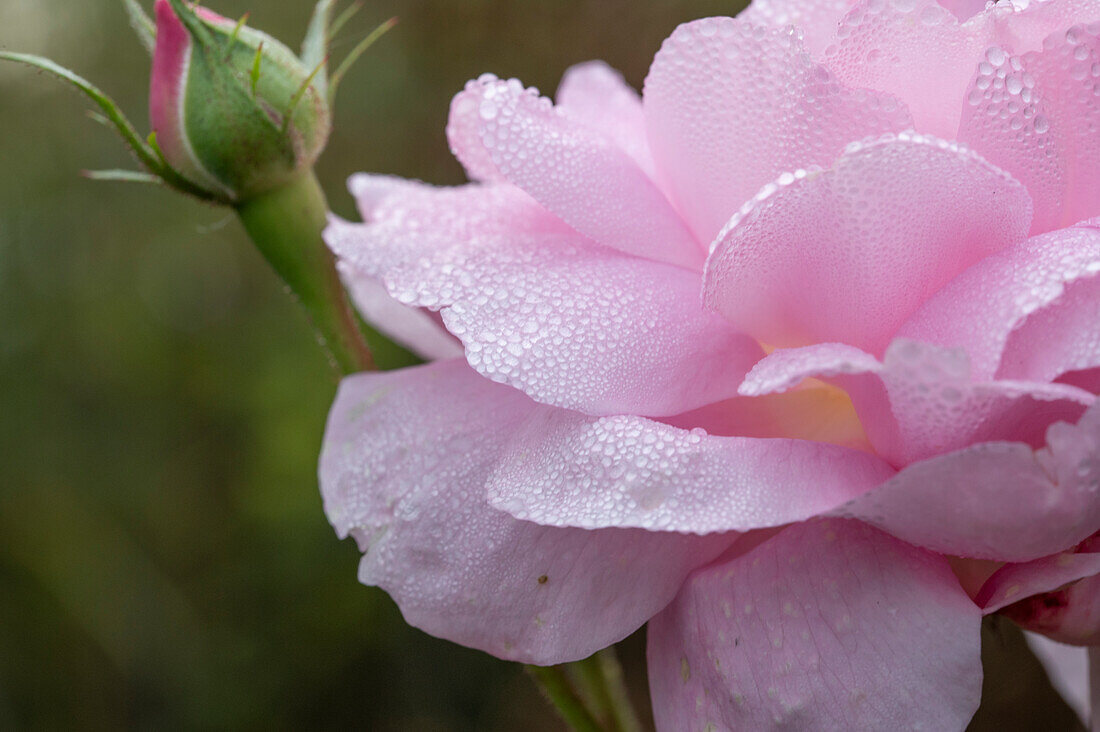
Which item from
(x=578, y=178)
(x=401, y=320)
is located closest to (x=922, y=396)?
(x=578, y=178)

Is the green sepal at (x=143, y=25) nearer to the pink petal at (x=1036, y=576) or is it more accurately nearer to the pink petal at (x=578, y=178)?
the pink petal at (x=578, y=178)

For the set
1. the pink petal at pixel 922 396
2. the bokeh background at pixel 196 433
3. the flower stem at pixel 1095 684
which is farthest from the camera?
the bokeh background at pixel 196 433

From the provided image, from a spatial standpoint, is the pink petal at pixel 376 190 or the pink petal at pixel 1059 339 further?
the pink petal at pixel 376 190

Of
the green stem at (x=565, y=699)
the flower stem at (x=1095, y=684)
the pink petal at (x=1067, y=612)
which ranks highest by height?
the pink petal at (x=1067, y=612)

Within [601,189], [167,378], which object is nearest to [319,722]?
[167,378]

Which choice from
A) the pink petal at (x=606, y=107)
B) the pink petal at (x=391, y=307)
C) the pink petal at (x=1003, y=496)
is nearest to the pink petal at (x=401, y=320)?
the pink petal at (x=391, y=307)

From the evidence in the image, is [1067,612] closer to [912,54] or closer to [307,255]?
[912,54]
